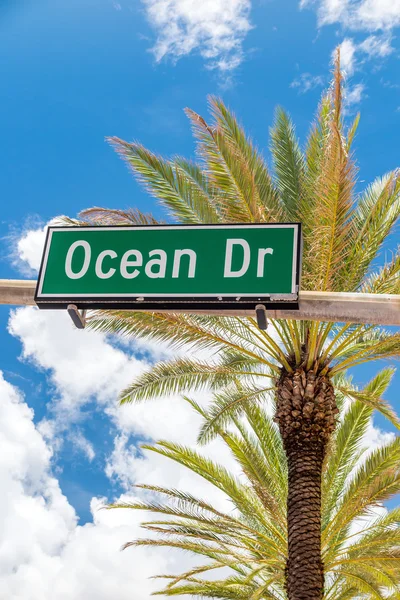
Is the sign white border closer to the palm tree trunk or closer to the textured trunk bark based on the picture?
the palm tree trunk

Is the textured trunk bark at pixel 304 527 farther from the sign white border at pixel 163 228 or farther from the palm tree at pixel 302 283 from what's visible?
the sign white border at pixel 163 228

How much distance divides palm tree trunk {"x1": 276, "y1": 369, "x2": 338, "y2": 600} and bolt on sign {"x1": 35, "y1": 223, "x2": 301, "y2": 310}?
28.1 ft

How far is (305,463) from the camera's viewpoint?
463 inches

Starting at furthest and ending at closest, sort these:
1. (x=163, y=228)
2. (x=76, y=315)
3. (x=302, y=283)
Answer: (x=302, y=283)
(x=163, y=228)
(x=76, y=315)

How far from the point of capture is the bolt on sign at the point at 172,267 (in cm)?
340

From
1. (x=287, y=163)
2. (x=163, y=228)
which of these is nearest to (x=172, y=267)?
(x=163, y=228)

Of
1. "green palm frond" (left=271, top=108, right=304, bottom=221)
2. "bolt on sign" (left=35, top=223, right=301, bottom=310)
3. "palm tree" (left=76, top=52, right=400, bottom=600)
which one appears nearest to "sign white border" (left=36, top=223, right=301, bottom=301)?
"bolt on sign" (left=35, top=223, right=301, bottom=310)

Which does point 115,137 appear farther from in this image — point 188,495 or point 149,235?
point 149,235

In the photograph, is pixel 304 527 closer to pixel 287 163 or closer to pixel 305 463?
pixel 305 463

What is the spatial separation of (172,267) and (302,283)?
715cm

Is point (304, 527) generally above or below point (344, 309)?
above

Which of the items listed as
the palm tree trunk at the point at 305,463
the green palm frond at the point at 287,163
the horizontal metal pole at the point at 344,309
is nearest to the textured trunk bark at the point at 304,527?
the palm tree trunk at the point at 305,463

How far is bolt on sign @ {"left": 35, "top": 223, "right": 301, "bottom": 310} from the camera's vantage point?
340cm

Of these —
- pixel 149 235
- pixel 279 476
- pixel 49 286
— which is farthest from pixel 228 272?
pixel 279 476
